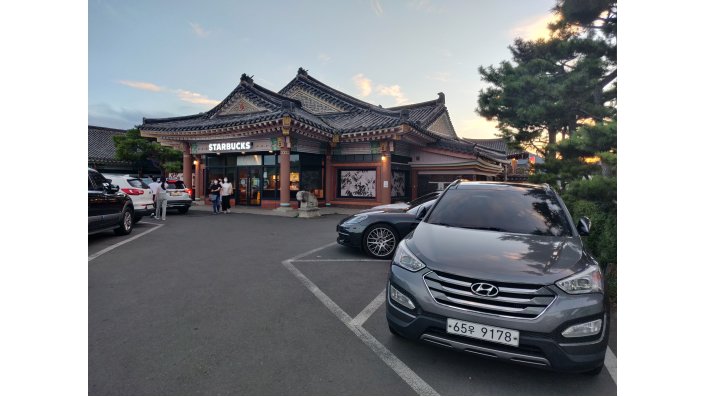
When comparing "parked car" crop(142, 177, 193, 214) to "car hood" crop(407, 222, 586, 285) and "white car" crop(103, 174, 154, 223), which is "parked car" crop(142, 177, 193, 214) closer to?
"white car" crop(103, 174, 154, 223)

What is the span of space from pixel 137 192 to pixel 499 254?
11.7 metres

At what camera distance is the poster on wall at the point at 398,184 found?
16.0 metres

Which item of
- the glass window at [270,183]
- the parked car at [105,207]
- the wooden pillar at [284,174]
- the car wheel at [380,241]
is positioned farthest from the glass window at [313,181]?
the car wheel at [380,241]

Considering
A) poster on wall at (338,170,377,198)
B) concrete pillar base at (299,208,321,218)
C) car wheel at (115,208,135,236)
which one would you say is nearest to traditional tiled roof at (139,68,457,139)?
poster on wall at (338,170,377,198)

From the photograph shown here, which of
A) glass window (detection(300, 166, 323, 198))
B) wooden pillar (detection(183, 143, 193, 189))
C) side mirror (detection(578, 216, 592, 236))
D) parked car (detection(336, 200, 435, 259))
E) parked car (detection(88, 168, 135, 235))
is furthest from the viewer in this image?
wooden pillar (detection(183, 143, 193, 189))

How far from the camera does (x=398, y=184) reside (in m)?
16.4

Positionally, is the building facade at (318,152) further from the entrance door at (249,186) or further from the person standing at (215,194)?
the person standing at (215,194)

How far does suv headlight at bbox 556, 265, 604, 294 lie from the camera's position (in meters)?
2.31

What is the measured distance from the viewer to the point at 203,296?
4113 millimetres

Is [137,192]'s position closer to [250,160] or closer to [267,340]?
[250,160]

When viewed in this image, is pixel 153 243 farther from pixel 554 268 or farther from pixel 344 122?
pixel 344 122

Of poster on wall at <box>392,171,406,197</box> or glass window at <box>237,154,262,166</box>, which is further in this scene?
poster on wall at <box>392,171,406,197</box>

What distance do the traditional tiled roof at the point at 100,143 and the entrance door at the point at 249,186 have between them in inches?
804

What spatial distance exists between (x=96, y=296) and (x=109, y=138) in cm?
3661
